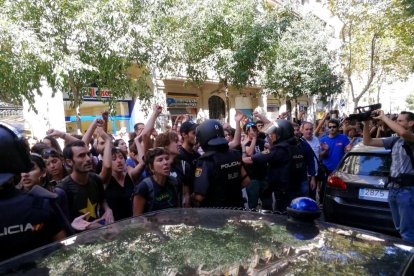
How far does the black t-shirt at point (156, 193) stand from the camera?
10.5 feet

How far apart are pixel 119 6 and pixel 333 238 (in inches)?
294

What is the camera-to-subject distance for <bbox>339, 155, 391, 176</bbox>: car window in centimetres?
470

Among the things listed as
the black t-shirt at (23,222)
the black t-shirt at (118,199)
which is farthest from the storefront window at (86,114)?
the black t-shirt at (23,222)

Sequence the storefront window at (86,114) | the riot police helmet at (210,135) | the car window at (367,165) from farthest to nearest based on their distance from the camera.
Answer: the storefront window at (86,114) < the car window at (367,165) < the riot police helmet at (210,135)

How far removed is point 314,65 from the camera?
18125 millimetres

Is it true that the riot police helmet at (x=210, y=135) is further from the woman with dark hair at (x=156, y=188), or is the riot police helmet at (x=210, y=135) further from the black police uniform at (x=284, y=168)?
the black police uniform at (x=284, y=168)

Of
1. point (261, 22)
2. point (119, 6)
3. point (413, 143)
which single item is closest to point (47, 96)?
point (119, 6)

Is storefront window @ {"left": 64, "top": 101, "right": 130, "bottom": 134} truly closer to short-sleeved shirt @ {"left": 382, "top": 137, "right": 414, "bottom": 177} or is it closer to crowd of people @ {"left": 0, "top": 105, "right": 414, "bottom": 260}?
crowd of people @ {"left": 0, "top": 105, "right": 414, "bottom": 260}

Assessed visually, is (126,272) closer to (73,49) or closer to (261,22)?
(73,49)

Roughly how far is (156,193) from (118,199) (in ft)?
2.20

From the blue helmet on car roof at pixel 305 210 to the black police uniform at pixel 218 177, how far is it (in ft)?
4.78

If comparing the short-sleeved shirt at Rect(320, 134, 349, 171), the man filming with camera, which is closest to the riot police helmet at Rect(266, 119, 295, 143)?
the man filming with camera

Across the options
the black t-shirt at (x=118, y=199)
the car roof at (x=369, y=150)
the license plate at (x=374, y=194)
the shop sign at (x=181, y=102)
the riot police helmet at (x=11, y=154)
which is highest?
the shop sign at (x=181, y=102)

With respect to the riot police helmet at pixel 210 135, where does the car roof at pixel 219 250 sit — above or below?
below
